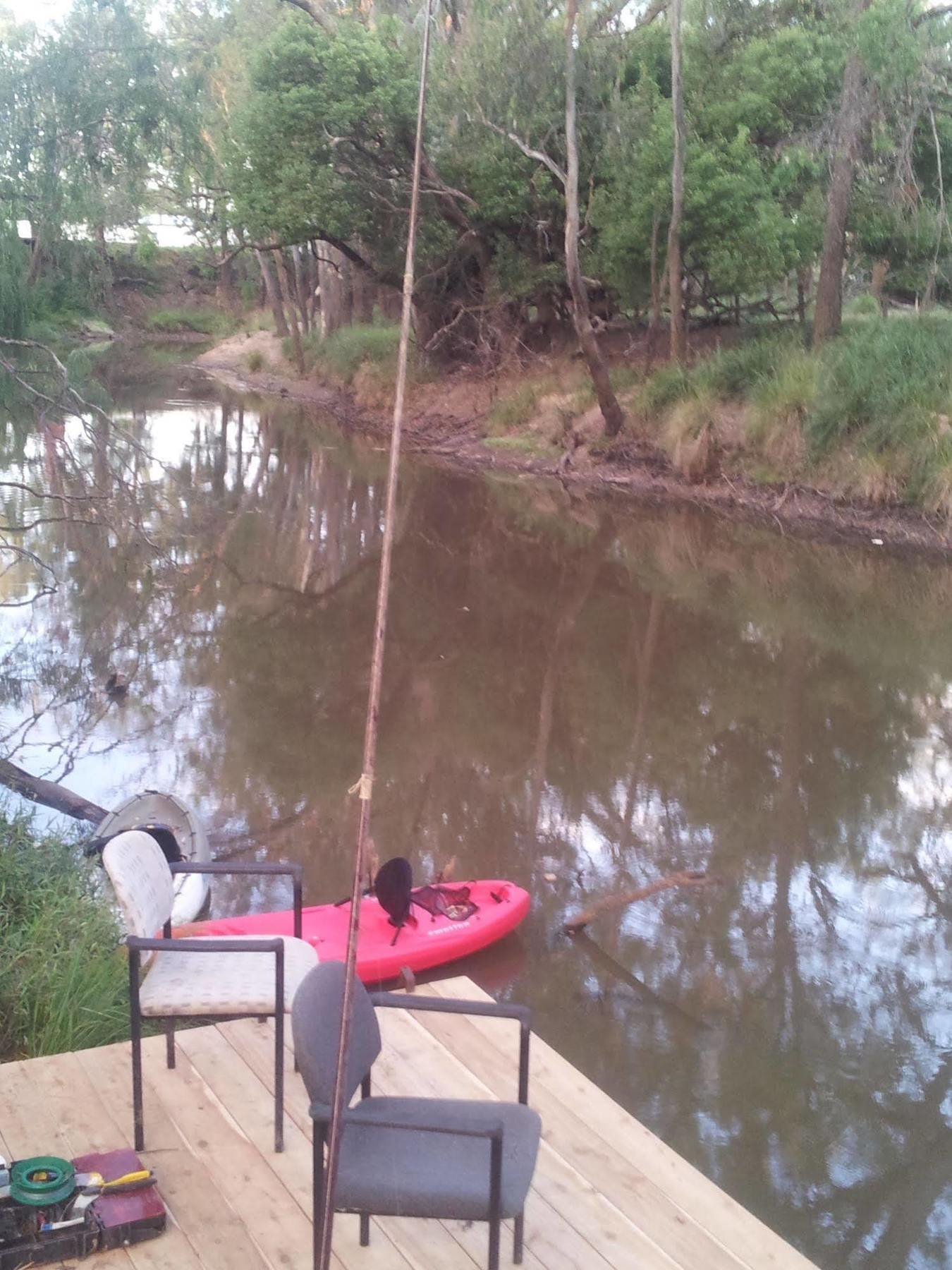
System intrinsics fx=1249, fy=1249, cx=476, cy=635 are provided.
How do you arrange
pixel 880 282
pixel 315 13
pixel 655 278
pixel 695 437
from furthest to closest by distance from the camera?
pixel 880 282, pixel 315 13, pixel 655 278, pixel 695 437

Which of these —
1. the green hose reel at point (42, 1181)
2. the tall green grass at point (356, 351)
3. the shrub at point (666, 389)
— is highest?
the tall green grass at point (356, 351)

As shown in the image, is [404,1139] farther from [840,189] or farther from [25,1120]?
[840,189]

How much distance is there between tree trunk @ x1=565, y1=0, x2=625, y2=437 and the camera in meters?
15.1

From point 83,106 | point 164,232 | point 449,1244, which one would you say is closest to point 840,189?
point 83,106

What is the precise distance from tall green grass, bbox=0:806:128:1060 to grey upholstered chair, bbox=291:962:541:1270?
1525mm

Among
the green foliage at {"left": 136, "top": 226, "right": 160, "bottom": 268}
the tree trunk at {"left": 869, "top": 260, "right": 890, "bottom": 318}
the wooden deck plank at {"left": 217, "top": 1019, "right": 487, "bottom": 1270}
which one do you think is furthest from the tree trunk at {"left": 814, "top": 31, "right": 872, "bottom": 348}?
the green foliage at {"left": 136, "top": 226, "right": 160, "bottom": 268}

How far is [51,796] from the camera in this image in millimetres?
5980

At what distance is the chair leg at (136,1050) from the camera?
9.80 feet

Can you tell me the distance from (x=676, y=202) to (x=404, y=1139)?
15.5 meters

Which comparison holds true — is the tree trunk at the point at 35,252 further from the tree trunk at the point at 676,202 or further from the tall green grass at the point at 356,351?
the tree trunk at the point at 676,202

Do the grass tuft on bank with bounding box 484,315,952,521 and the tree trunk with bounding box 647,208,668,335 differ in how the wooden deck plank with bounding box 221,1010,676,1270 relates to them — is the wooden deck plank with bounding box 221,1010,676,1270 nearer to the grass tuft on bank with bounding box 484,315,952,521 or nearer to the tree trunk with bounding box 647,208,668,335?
the grass tuft on bank with bounding box 484,315,952,521

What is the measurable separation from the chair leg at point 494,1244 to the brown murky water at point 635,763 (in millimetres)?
1656

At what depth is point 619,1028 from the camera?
488 centimetres

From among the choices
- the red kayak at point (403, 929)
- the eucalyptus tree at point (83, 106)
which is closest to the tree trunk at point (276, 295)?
the eucalyptus tree at point (83, 106)
